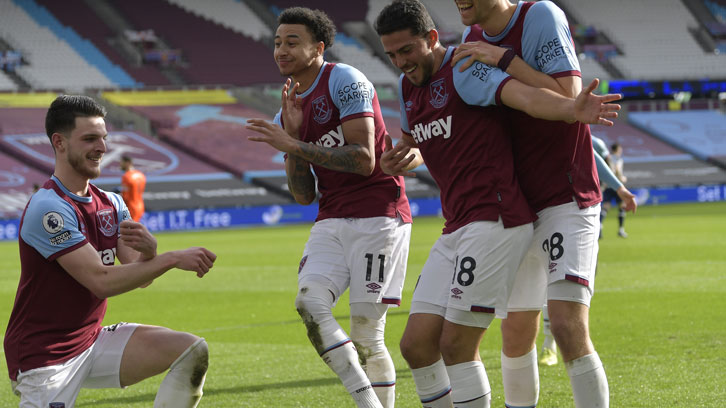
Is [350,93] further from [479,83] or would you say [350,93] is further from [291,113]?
[479,83]

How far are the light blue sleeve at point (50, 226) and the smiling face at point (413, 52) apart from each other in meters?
1.75

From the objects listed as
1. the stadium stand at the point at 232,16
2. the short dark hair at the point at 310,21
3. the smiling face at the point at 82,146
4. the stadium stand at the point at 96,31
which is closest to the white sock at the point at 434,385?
the smiling face at the point at 82,146

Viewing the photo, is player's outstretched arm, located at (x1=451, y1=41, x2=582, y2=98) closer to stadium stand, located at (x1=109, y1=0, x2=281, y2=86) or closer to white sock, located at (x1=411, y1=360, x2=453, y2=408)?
white sock, located at (x1=411, y1=360, x2=453, y2=408)

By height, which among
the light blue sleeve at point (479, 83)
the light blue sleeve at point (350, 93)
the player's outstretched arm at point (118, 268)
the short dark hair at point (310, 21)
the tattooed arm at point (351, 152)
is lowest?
the player's outstretched arm at point (118, 268)

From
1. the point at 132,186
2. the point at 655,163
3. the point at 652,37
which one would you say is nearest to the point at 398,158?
the point at 132,186

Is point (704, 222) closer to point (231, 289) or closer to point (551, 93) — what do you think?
point (231, 289)

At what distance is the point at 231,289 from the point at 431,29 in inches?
399

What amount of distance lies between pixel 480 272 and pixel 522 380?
3.08 ft

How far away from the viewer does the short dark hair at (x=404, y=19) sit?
4.38 meters

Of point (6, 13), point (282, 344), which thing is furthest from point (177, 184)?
point (282, 344)

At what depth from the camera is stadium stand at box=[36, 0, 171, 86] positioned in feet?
137

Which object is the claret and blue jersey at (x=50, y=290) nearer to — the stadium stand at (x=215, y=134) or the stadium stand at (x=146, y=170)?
the stadium stand at (x=146, y=170)

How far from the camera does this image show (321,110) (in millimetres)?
5418

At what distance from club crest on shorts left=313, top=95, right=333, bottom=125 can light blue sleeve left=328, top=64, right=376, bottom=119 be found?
54 mm
